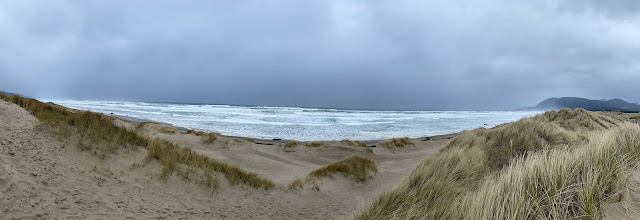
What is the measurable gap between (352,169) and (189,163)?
560cm

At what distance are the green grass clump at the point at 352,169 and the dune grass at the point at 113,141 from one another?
2.55 m

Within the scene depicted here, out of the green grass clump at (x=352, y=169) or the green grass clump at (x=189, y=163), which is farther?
the green grass clump at (x=352, y=169)

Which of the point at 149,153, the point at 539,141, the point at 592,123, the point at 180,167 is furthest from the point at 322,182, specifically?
the point at 592,123

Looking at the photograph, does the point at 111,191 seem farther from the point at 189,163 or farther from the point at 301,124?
the point at 301,124

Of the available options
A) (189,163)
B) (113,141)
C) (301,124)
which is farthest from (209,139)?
(301,124)

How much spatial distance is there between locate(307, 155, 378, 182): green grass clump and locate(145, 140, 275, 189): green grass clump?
6.52 feet

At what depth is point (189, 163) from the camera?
739cm

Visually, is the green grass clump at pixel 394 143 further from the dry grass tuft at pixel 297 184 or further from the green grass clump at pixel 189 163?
the green grass clump at pixel 189 163

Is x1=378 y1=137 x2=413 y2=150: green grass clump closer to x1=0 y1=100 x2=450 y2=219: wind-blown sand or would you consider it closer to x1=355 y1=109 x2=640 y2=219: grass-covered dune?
x1=0 y1=100 x2=450 y2=219: wind-blown sand

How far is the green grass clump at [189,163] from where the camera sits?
6850 millimetres

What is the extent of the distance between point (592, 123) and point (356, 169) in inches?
439

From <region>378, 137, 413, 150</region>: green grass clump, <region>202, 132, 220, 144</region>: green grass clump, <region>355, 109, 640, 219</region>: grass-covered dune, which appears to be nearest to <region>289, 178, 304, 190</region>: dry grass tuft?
<region>355, 109, 640, 219</region>: grass-covered dune

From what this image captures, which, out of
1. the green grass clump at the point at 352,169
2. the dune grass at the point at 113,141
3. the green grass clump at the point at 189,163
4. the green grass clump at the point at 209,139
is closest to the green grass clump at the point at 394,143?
the green grass clump at the point at 352,169

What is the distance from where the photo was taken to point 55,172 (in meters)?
5.07
